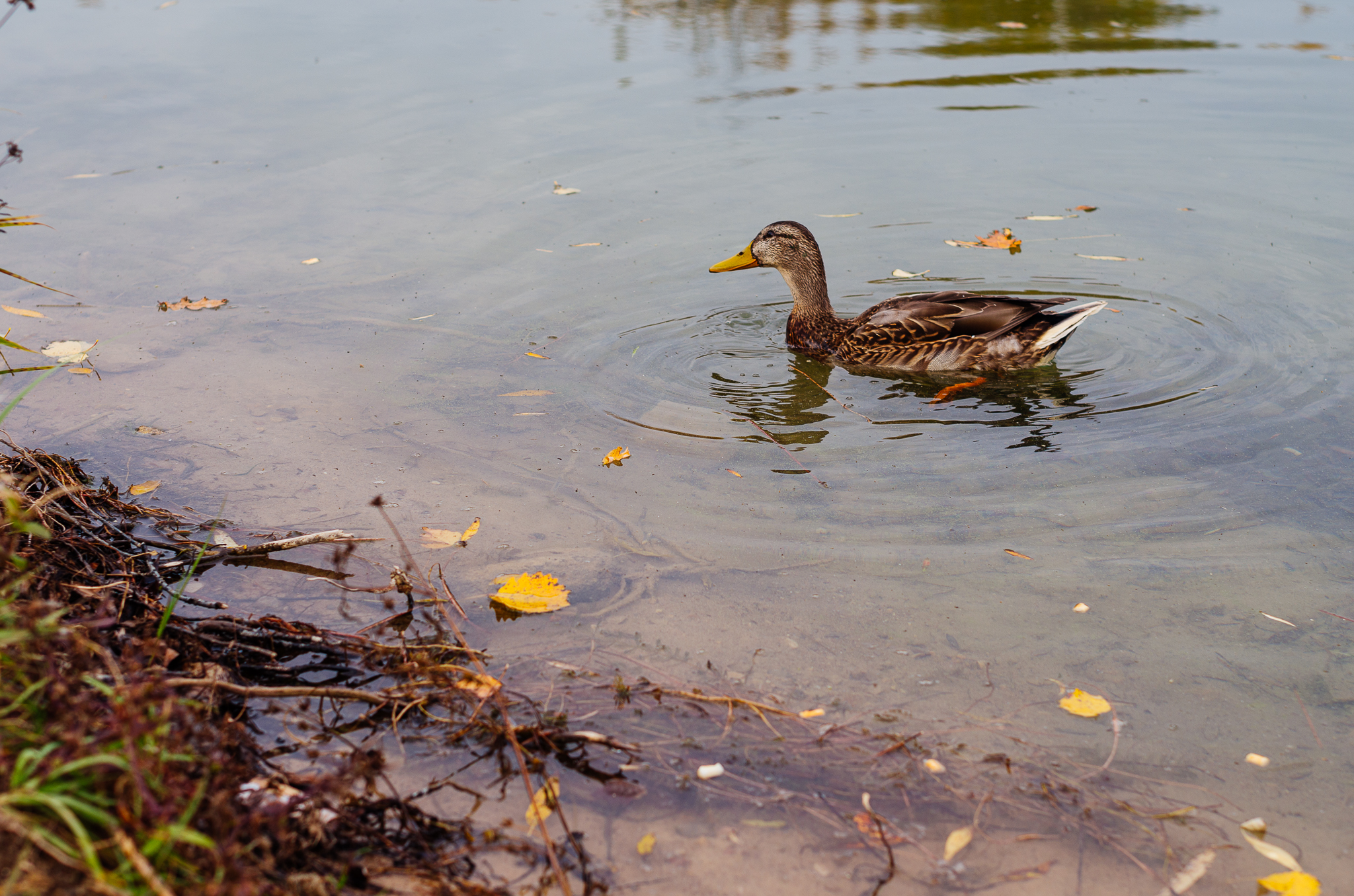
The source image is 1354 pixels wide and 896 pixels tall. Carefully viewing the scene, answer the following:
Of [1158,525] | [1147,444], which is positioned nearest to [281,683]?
[1158,525]

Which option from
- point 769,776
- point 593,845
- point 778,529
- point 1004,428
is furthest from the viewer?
point 1004,428

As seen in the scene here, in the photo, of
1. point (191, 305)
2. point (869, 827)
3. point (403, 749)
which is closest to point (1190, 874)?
point (869, 827)

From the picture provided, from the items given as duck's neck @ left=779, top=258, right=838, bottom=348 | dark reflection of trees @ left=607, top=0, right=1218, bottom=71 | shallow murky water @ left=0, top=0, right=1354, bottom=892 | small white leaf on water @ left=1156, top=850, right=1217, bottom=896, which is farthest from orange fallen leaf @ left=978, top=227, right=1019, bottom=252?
small white leaf on water @ left=1156, top=850, right=1217, bottom=896

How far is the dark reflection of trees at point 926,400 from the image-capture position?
5582mm

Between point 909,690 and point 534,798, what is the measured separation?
4.42 feet

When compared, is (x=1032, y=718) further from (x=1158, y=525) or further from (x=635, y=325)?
(x=635, y=325)

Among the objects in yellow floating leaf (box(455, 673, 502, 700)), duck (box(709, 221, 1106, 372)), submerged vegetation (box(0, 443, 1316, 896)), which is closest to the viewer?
submerged vegetation (box(0, 443, 1316, 896))

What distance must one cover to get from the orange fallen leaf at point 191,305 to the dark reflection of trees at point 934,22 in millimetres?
6882

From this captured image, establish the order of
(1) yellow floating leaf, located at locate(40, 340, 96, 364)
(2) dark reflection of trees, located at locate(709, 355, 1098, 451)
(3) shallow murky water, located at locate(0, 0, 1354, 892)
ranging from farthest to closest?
(1) yellow floating leaf, located at locate(40, 340, 96, 364) → (2) dark reflection of trees, located at locate(709, 355, 1098, 451) → (3) shallow murky water, located at locate(0, 0, 1354, 892)

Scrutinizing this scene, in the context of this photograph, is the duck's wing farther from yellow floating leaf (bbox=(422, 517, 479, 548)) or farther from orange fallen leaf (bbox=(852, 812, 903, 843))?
orange fallen leaf (bbox=(852, 812, 903, 843))

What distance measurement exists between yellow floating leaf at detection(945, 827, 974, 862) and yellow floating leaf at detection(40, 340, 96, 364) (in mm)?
5420

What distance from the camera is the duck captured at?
6.25 metres

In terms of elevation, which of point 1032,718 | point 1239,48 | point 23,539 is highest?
point 1239,48

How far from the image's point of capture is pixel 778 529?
177 inches
